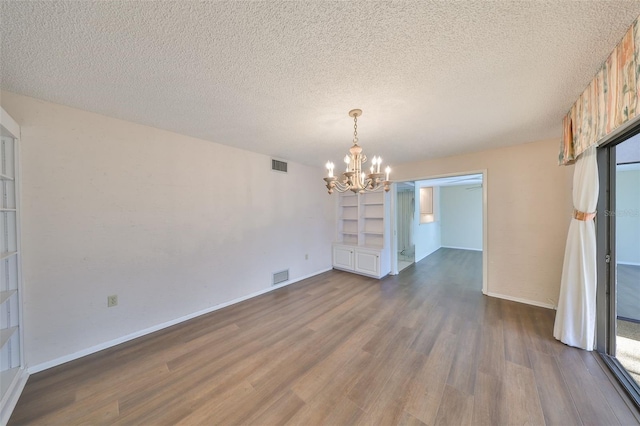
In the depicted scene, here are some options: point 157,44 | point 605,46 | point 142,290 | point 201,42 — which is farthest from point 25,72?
point 605,46

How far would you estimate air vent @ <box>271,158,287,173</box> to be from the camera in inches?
149

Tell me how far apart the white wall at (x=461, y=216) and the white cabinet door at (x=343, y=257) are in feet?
16.5

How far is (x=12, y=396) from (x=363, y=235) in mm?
4823

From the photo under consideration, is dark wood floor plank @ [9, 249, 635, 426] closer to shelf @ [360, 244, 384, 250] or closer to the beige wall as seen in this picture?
the beige wall

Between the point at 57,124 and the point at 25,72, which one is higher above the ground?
the point at 25,72

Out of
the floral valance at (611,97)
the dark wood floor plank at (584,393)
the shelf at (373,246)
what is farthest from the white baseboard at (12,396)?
the shelf at (373,246)

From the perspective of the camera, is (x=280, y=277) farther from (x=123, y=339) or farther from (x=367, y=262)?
(x=123, y=339)

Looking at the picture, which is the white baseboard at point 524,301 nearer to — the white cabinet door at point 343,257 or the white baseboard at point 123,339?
the white cabinet door at point 343,257

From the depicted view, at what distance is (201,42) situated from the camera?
127cm

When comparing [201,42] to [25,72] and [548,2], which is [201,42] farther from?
[548,2]

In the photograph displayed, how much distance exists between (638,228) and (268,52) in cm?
387

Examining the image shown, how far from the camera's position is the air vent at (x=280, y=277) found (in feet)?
12.6

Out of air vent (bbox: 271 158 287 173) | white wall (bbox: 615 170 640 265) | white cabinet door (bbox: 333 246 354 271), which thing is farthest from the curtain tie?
air vent (bbox: 271 158 287 173)

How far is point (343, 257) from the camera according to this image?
16.1 ft
